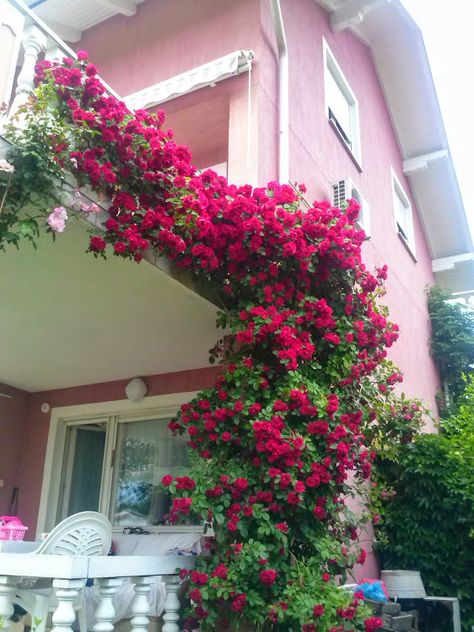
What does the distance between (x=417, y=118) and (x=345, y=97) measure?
2716mm

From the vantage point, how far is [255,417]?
421 cm

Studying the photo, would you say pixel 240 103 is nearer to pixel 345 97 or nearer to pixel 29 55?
pixel 29 55

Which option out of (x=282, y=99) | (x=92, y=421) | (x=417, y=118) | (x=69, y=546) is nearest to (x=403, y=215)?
(x=417, y=118)

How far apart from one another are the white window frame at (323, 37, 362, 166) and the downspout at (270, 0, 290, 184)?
1672 millimetres

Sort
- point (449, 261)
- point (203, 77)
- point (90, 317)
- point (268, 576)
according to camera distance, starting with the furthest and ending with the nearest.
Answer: point (449, 261), point (203, 77), point (90, 317), point (268, 576)

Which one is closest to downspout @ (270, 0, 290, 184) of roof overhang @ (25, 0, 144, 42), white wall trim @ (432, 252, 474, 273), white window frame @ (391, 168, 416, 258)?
roof overhang @ (25, 0, 144, 42)

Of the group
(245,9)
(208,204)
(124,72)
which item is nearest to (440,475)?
(208,204)

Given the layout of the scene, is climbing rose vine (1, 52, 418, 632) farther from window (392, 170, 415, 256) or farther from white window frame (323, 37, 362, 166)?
window (392, 170, 415, 256)

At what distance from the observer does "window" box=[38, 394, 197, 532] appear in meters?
6.78

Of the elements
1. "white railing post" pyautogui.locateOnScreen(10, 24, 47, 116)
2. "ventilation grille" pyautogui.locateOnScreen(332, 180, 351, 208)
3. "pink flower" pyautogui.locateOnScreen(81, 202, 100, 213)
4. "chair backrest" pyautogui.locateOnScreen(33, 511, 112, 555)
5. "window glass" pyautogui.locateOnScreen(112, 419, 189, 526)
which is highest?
"ventilation grille" pyautogui.locateOnScreen(332, 180, 351, 208)

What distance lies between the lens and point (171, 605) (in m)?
4.10

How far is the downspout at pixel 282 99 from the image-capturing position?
6.32 m

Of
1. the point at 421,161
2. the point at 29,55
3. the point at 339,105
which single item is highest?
the point at 421,161

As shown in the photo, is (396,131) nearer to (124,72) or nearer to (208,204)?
(124,72)
